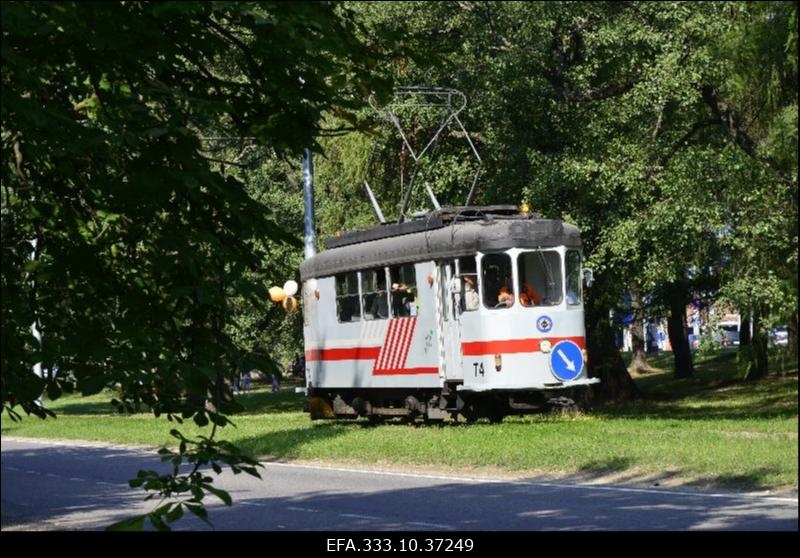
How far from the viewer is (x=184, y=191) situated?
8648mm

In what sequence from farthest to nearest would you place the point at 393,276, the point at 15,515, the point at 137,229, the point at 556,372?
the point at 393,276 → the point at 556,372 → the point at 15,515 → the point at 137,229

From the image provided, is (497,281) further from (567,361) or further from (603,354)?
(603,354)

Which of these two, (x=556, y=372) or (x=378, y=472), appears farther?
(x=556, y=372)

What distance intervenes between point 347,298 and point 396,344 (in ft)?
7.46

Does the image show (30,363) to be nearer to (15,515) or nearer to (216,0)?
(216,0)

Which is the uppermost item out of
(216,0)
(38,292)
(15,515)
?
(216,0)

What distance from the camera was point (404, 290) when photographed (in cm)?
2939

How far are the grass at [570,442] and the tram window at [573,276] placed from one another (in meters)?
2.16

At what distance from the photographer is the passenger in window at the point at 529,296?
27750 mm

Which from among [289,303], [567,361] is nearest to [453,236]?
[567,361]

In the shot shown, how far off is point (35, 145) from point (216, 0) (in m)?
1.33

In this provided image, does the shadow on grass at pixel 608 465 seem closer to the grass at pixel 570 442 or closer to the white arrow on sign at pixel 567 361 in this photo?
the grass at pixel 570 442

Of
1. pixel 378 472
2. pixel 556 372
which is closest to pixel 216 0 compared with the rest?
pixel 378 472

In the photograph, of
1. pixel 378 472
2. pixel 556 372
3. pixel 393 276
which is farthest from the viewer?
pixel 393 276
